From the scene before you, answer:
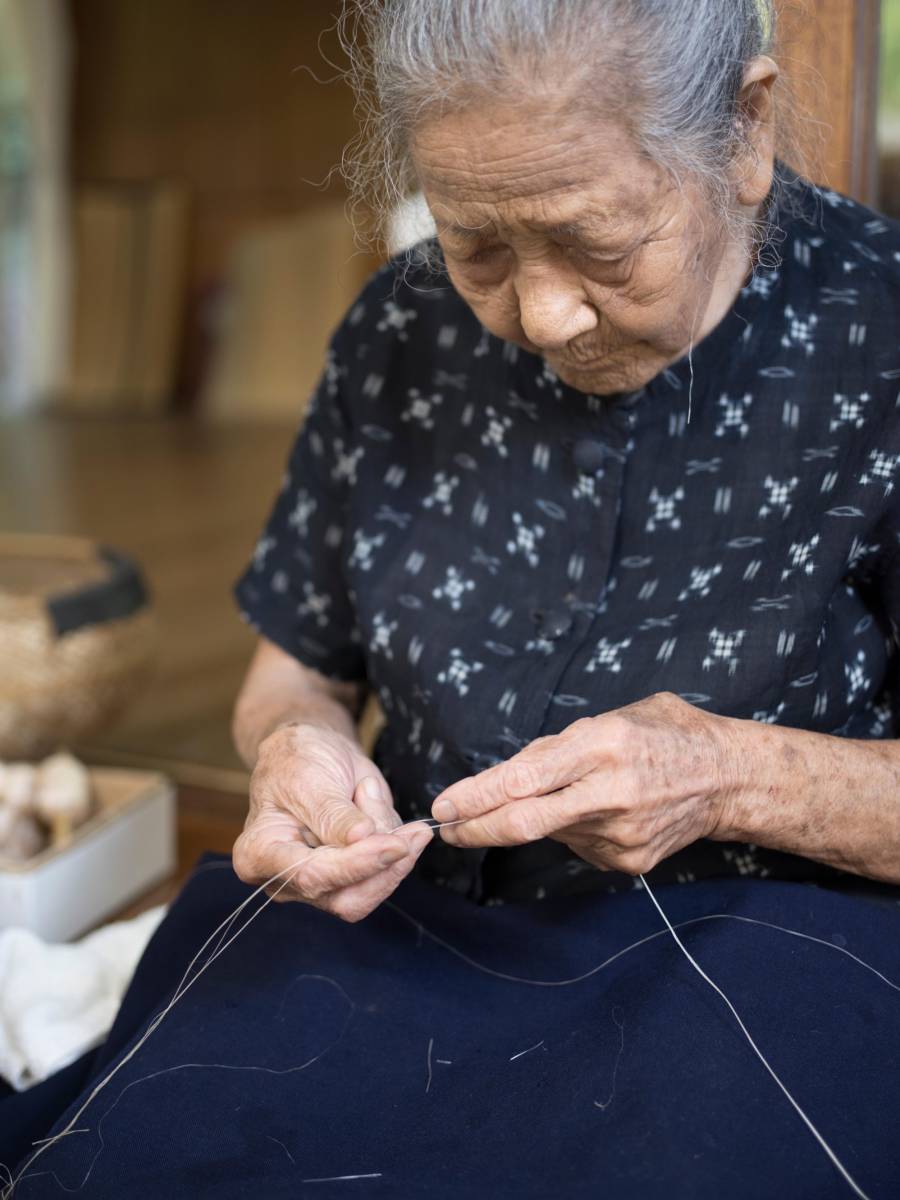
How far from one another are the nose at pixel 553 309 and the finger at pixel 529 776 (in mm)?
343

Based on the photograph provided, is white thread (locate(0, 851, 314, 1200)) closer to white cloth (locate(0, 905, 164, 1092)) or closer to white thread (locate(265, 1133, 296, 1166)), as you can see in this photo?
white thread (locate(265, 1133, 296, 1166))

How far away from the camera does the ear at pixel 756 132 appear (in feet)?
3.65

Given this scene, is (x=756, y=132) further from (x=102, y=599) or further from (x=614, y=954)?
(x=102, y=599)

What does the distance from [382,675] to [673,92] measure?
25.9 inches

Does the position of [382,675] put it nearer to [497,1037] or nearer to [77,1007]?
[497,1037]

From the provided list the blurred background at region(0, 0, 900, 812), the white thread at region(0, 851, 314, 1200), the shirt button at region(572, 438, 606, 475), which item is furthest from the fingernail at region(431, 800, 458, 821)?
the blurred background at region(0, 0, 900, 812)

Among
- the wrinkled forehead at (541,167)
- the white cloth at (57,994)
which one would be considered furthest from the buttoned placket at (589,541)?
the white cloth at (57,994)

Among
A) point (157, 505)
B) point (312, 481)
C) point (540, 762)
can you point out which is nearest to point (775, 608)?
point (540, 762)

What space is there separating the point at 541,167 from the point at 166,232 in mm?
7031

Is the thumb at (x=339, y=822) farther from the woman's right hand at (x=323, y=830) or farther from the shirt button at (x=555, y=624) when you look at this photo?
the shirt button at (x=555, y=624)

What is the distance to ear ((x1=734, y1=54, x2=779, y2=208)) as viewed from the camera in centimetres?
111

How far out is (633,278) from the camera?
1125mm

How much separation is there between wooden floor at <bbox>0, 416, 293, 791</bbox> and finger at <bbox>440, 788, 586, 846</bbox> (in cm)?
169

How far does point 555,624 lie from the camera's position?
1.30 metres
